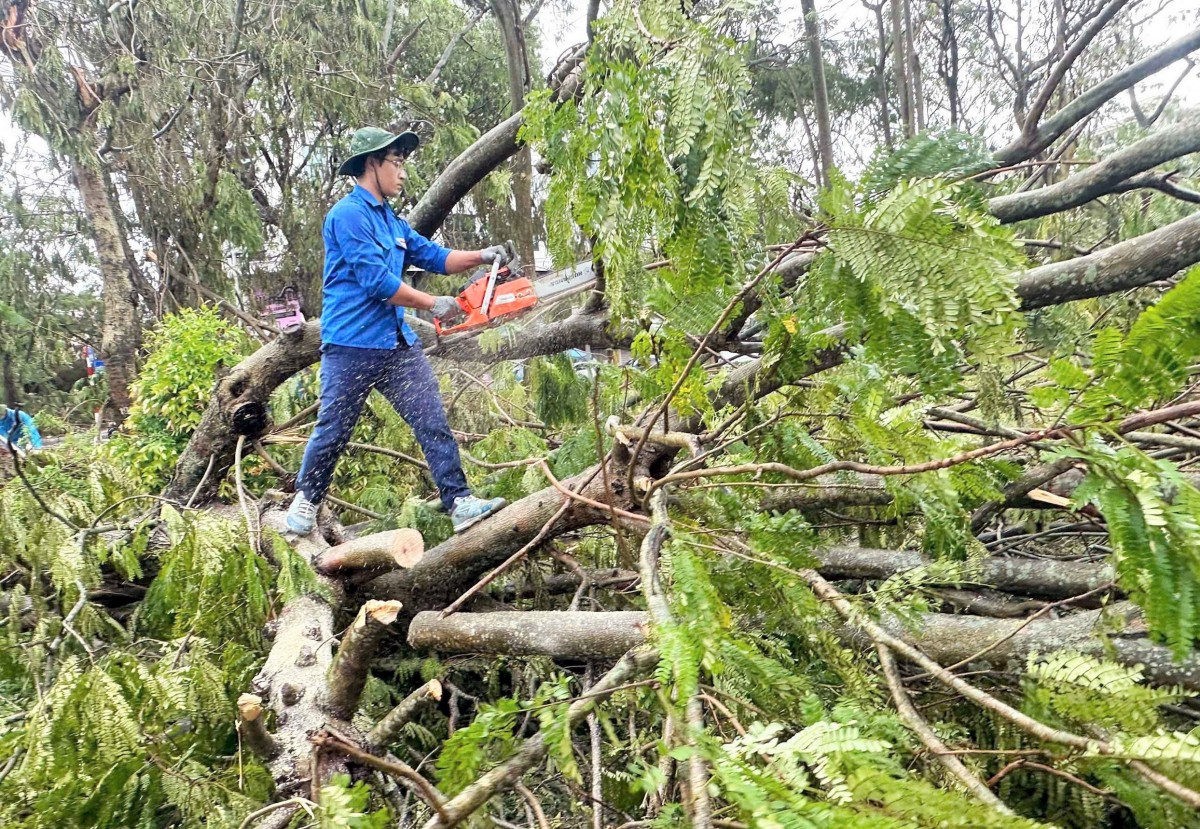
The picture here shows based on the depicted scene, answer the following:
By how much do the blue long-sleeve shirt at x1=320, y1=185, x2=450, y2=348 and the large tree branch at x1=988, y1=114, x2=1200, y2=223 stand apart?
2118mm

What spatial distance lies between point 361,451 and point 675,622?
331cm

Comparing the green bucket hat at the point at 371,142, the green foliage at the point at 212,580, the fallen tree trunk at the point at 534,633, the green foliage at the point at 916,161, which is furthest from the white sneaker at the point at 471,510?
the green foliage at the point at 916,161

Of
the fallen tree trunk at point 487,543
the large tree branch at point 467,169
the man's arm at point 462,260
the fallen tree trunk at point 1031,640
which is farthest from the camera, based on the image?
the large tree branch at point 467,169

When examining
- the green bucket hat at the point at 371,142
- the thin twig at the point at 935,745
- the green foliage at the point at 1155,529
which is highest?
the green bucket hat at the point at 371,142

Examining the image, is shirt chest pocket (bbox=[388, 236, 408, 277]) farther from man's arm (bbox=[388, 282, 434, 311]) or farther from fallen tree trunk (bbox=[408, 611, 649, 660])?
fallen tree trunk (bbox=[408, 611, 649, 660])

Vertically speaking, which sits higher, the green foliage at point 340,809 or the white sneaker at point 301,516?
the white sneaker at point 301,516

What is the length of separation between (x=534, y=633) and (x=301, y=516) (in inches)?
49.2

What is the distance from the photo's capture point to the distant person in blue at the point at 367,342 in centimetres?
283

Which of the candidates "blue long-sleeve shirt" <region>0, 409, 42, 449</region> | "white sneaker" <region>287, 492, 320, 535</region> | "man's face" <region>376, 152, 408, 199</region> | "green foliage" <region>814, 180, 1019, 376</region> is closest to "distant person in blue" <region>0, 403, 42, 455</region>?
"blue long-sleeve shirt" <region>0, 409, 42, 449</region>

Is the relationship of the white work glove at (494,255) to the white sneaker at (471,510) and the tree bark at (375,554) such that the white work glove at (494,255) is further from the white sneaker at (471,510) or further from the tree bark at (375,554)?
the tree bark at (375,554)

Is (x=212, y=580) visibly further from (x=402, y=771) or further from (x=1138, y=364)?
(x=1138, y=364)

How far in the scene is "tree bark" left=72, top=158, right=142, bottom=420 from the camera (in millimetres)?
7703

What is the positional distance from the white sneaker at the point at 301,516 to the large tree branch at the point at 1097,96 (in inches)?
110

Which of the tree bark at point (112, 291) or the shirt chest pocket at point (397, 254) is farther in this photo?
the tree bark at point (112, 291)
